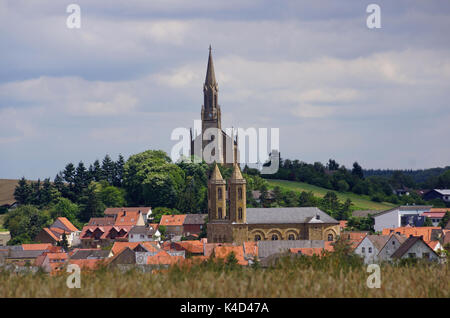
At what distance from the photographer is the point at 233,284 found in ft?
59.3

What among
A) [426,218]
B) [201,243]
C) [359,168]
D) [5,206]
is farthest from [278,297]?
[359,168]

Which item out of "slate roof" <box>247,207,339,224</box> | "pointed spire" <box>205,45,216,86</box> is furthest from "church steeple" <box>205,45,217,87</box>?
"slate roof" <box>247,207,339,224</box>

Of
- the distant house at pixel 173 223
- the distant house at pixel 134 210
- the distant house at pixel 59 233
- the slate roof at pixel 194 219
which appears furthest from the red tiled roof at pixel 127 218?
the slate roof at pixel 194 219

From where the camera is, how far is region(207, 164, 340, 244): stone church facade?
68938mm

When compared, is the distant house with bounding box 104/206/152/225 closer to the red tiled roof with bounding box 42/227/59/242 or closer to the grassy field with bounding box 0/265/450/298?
the red tiled roof with bounding box 42/227/59/242

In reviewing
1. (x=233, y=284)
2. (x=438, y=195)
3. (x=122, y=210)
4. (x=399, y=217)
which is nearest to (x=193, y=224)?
(x=122, y=210)

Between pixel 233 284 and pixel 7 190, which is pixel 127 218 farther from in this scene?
pixel 233 284

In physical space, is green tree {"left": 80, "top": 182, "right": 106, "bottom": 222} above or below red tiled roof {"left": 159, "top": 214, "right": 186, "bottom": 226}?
above

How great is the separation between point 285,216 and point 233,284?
53446 mm

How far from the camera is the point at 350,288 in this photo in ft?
59.5

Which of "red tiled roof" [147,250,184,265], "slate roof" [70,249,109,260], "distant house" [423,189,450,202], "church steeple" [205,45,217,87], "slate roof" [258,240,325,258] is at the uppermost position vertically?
"church steeple" [205,45,217,87]

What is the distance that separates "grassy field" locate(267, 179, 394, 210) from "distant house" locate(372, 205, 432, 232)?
50.9ft

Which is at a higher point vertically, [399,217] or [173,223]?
[399,217]

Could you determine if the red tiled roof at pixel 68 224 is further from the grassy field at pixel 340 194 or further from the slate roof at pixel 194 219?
the grassy field at pixel 340 194
